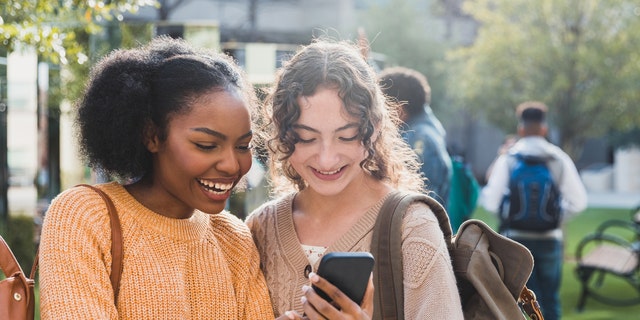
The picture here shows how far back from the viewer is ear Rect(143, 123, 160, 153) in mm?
2215

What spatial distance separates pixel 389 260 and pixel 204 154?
580mm

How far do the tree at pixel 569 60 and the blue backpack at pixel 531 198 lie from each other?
31.8ft

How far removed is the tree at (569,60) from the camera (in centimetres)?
Result: 1667

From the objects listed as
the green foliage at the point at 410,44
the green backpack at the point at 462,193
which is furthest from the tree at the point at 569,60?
the green backpack at the point at 462,193

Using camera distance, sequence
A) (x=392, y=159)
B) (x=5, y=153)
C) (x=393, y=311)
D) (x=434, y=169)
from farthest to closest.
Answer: (x=5, y=153), (x=434, y=169), (x=392, y=159), (x=393, y=311)

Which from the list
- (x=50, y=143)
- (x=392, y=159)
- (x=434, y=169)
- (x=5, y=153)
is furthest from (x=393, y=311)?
(x=50, y=143)

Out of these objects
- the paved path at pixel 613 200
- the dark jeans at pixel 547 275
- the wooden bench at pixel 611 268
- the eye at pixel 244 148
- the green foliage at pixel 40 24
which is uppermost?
the green foliage at pixel 40 24

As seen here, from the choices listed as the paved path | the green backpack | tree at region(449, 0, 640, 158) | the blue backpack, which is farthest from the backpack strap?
the paved path

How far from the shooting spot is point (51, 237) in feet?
6.50

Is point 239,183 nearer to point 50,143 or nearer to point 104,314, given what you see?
point 104,314

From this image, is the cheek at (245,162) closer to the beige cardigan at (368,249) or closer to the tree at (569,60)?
the beige cardigan at (368,249)

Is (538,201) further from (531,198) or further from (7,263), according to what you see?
(7,263)

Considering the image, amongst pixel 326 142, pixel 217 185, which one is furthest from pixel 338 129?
pixel 217 185

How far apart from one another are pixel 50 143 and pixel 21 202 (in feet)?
5.29
